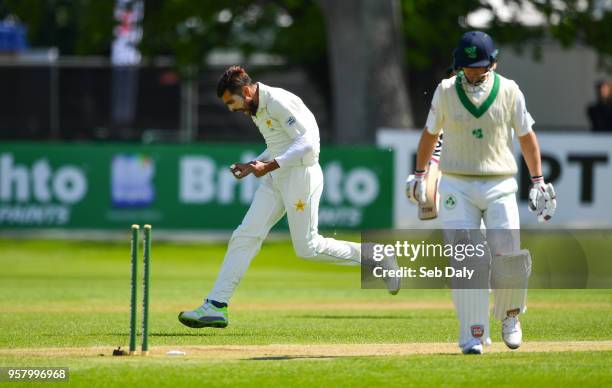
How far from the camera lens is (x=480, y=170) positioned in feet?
31.9

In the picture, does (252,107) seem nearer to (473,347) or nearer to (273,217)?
(273,217)

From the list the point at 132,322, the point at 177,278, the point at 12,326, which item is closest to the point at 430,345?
the point at 132,322

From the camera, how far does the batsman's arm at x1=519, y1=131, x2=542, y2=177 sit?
9828mm

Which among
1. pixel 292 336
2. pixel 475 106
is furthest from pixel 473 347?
pixel 292 336

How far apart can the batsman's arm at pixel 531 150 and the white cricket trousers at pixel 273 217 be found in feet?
7.18

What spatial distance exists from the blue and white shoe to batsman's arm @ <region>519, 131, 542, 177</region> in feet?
9.58

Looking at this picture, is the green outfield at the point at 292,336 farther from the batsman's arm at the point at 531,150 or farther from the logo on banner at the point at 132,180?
the logo on banner at the point at 132,180

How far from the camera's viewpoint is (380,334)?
11.9 meters

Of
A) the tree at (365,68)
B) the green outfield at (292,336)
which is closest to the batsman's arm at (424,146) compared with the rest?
the green outfield at (292,336)

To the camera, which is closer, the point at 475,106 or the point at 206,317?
the point at 475,106

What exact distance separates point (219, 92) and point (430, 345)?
2.63 m

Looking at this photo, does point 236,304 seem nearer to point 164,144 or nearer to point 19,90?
point 164,144

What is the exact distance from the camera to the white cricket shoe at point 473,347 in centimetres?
980

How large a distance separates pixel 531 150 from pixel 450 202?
27.0 inches
